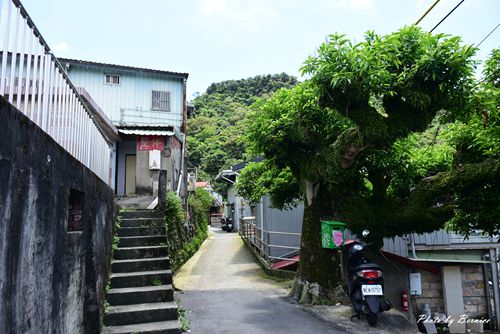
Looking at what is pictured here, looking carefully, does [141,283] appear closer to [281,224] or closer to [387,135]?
[387,135]

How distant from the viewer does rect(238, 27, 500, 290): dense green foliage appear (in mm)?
5320

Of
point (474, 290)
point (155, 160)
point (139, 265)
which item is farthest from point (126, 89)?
point (474, 290)

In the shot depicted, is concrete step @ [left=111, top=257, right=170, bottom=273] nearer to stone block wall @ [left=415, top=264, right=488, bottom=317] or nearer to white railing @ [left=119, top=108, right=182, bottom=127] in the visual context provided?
stone block wall @ [left=415, top=264, right=488, bottom=317]

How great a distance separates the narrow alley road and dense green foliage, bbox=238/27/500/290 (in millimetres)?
1230

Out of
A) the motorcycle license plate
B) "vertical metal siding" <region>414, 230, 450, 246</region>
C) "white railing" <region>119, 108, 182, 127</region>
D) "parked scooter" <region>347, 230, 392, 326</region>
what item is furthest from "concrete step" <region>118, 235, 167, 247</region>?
"white railing" <region>119, 108, 182, 127</region>

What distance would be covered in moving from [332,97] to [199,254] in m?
10.6

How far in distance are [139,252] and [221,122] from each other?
42.2m

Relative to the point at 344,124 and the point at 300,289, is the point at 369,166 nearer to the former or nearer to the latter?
the point at 344,124

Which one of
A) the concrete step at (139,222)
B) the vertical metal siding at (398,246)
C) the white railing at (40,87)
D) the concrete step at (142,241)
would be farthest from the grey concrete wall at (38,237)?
the vertical metal siding at (398,246)

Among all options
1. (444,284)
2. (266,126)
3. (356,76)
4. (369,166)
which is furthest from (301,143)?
(444,284)

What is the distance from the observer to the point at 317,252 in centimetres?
728

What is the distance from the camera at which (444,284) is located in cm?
1153

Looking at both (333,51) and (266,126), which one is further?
(266,126)

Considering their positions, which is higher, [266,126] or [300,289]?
[266,126]
